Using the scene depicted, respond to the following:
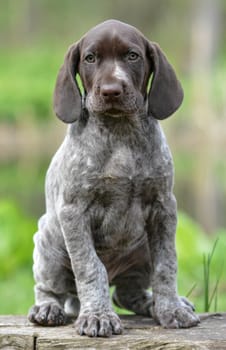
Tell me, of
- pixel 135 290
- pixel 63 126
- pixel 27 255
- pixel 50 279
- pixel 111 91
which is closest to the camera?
pixel 111 91

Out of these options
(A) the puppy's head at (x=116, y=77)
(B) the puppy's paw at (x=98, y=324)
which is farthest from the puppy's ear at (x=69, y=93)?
(B) the puppy's paw at (x=98, y=324)

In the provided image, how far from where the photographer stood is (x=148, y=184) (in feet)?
16.5

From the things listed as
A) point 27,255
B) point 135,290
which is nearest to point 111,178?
point 135,290

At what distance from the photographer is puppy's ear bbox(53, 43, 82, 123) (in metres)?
4.99

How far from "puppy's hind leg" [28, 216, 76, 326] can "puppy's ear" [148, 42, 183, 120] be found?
0.98 metres

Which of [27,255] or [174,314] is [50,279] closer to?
[174,314]

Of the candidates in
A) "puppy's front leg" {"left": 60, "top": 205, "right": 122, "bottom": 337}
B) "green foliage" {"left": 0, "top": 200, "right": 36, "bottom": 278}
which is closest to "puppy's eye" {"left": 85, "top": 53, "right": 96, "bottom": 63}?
"puppy's front leg" {"left": 60, "top": 205, "right": 122, "bottom": 337}

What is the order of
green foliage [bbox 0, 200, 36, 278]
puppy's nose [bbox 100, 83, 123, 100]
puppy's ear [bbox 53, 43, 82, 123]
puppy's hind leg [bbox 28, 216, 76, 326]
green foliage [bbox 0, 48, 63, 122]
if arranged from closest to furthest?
1. puppy's nose [bbox 100, 83, 123, 100]
2. puppy's ear [bbox 53, 43, 82, 123]
3. puppy's hind leg [bbox 28, 216, 76, 326]
4. green foliage [bbox 0, 200, 36, 278]
5. green foliage [bbox 0, 48, 63, 122]

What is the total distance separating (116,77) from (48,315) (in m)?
1.42

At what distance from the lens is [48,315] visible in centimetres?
513

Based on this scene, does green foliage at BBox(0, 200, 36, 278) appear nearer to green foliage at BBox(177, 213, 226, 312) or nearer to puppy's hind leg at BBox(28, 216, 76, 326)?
green foliage at BBox(177, 213, 226, 312)

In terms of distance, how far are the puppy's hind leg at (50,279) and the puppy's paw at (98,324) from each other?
0.32m

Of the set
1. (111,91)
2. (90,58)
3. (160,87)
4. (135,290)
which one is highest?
(90,58)

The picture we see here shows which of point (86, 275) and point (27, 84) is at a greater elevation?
point (27, 84)
